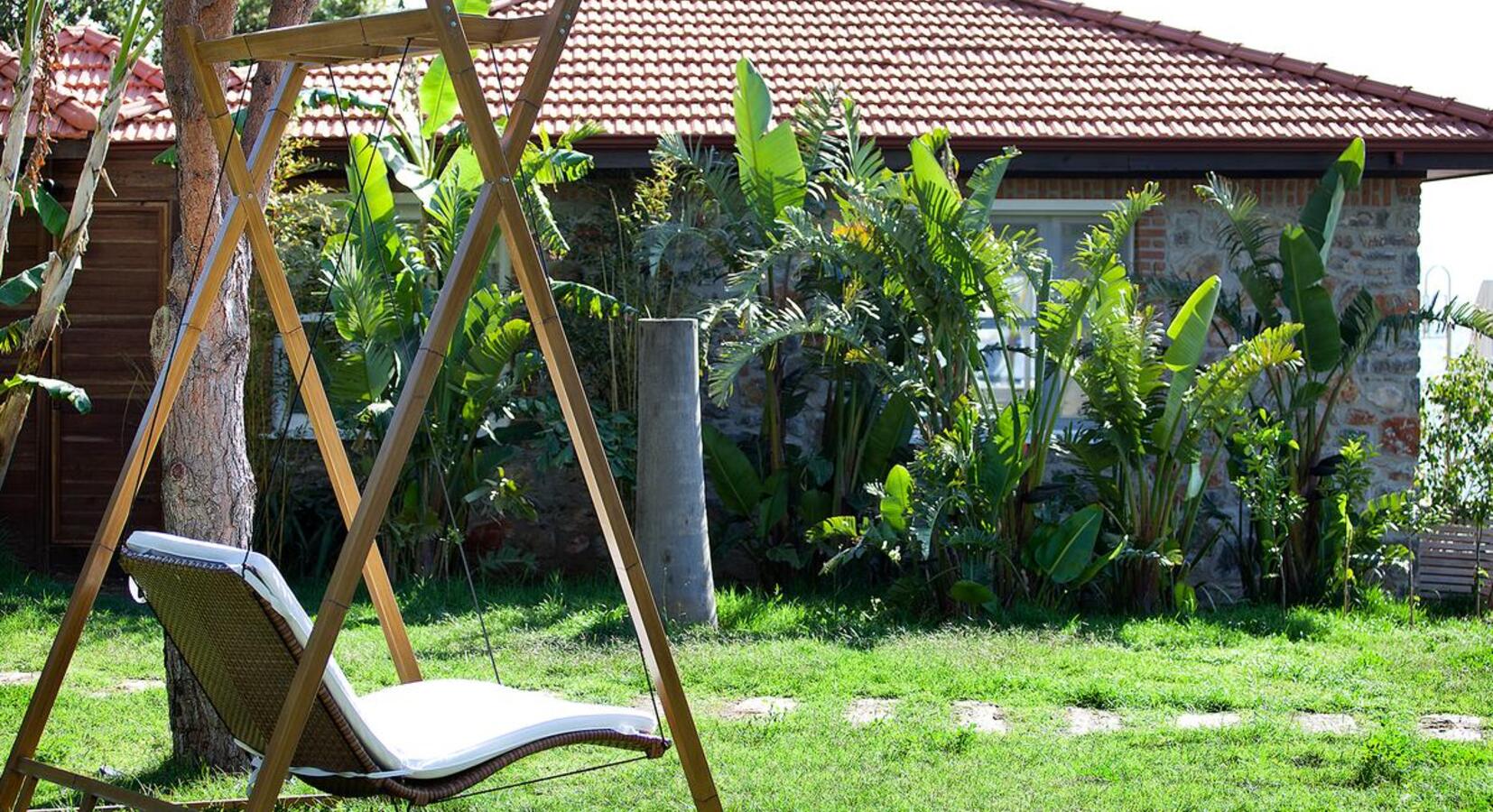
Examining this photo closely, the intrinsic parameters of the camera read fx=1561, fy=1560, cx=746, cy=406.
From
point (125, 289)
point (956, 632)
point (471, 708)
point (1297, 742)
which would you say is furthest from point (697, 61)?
point (471, 708)

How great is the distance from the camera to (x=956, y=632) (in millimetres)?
8180

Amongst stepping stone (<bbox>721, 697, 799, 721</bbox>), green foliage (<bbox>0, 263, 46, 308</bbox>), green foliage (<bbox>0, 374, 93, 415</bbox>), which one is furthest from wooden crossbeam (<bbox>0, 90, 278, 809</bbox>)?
green foliage (<bbox>0, 263, 46, 308</bbox>)

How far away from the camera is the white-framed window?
11.0 meters

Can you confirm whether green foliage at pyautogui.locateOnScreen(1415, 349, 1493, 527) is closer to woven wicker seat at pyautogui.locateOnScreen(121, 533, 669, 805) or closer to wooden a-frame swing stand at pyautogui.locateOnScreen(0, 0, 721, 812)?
wooden a-frame swing stand at pyautogui.locateOnScreen(0, 0, 721, 812)

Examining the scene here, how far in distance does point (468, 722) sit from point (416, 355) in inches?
41.6

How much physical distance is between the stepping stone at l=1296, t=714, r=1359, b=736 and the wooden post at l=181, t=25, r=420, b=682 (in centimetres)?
353

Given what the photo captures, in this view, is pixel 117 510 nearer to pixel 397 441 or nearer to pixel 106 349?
pixel 397 441

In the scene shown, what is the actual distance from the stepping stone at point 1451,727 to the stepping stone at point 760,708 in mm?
2524

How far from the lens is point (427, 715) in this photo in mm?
4305

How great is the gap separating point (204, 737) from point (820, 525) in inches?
168

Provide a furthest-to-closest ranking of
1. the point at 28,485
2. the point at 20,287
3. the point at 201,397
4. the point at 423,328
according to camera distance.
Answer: the point at 28,485 → the point at 20,287 → the point at 423,328 → the point at 201,397

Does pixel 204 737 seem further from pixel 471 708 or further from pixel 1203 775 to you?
pixel 1203 775

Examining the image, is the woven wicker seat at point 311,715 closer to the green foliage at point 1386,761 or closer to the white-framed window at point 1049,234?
the green foliage at point 1386,761

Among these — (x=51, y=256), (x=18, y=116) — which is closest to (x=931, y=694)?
(x=18, y=116)
